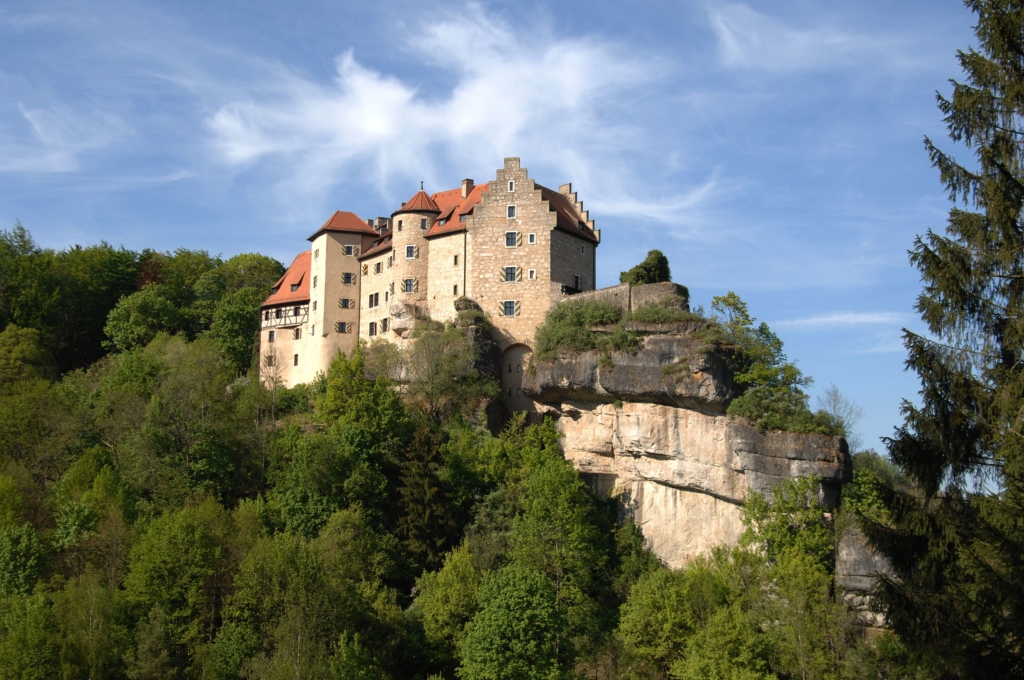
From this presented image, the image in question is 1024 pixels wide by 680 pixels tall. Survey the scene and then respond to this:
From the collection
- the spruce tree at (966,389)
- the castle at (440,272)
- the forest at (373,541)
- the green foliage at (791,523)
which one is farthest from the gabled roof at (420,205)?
the spruce tree at (966,389)

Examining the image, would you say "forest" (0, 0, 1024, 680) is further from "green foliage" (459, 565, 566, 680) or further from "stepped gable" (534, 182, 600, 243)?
"stepped gable" (534, 182, 600, 243)

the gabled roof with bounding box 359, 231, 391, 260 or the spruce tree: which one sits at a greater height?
the gabled roof with bounding box 359, 231, 391, 260

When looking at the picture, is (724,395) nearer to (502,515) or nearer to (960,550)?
(502,515)

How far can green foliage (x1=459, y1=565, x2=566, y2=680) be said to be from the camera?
3684cm

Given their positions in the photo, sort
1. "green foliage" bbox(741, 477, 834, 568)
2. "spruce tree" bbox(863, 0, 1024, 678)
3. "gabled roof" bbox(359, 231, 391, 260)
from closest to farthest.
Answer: "spruce tree" bbox(863, 0, 1024, 678)
"green foliage" bbox(741, 477, 834, 568)
"gabled roof" bbox(359, 231, 391, 260)

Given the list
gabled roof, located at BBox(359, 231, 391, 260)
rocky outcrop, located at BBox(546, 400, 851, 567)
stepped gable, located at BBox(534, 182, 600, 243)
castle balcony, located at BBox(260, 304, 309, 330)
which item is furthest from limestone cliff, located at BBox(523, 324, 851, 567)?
castle balcony, located at BBox(260, 304, 309, 330)

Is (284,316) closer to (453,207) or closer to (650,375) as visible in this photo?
(453,207)

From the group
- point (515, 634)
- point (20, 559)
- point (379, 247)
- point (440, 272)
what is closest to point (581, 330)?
point (440, 272)

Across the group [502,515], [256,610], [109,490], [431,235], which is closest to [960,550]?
[256,610]

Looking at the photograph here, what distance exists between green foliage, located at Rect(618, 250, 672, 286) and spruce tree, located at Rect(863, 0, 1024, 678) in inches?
1376

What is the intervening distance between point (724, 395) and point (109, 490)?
1041 inches

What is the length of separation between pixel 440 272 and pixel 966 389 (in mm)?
40337

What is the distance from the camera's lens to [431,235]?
56156 mm

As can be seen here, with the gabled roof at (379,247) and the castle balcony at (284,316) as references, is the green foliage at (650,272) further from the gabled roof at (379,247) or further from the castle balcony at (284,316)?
the castle balcony at (284,316)
